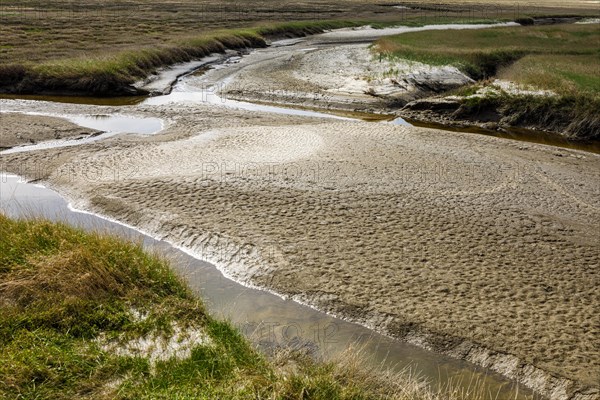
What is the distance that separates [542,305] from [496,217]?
4337 millimetres

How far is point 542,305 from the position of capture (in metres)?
11.6

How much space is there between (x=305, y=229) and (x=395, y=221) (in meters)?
2.45

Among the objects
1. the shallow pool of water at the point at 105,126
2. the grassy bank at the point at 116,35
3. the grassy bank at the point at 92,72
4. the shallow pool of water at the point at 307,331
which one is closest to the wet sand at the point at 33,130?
the shallow pool of water at the point at 105,126

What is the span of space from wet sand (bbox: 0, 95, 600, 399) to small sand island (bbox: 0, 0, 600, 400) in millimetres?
61

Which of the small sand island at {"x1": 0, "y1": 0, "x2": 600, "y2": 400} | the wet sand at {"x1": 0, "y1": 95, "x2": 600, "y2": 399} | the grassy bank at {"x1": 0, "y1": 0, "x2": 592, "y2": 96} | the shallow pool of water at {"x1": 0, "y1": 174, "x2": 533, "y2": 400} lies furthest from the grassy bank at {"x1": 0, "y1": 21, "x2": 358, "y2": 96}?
the shallow pool of water at {"x1": 0, "y1": 174, "x2": 533, "y2": 400}

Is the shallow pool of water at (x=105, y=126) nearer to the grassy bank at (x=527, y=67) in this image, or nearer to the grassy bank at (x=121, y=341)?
the grassy bank at (x=121, y=341)

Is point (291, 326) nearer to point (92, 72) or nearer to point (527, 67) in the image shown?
point (92, 72)

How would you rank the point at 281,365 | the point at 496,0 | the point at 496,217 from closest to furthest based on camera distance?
the point at 281,365
the point at 496,217
the point at 496,0

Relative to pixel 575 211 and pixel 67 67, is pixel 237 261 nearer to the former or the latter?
pixel 575 211

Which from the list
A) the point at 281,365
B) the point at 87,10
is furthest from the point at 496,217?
the point at 87,10

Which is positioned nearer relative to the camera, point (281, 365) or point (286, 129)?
point (281, 365)

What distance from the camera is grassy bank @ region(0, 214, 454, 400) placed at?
814cm

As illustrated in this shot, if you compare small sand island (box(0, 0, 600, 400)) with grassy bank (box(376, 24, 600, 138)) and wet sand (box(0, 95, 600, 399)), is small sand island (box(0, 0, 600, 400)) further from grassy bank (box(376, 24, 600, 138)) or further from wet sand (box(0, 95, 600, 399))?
grassy bank (box(376, 24, 600, 138))

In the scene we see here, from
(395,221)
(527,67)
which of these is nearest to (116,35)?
(527,67)
